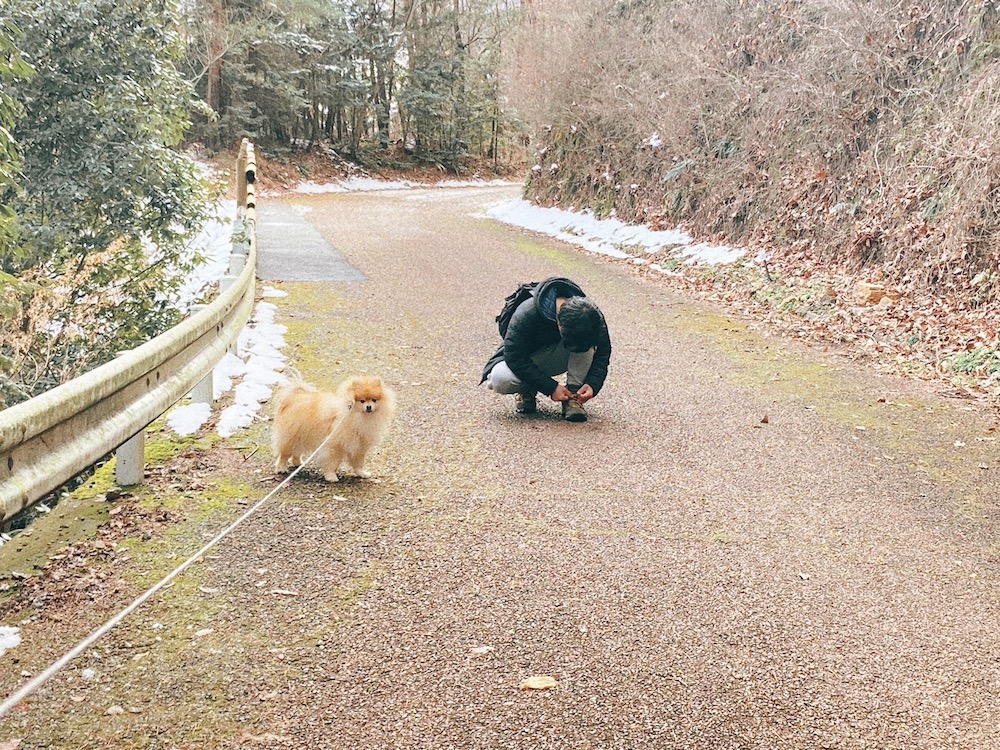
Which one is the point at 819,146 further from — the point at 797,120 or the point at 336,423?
the point at 336,423

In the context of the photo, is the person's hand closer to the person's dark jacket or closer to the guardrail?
the person's dark jacket

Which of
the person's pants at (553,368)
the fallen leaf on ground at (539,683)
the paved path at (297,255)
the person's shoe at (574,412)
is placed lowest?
the paved path at (297,255)

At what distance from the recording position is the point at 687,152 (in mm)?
18859

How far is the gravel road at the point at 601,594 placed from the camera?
300cm

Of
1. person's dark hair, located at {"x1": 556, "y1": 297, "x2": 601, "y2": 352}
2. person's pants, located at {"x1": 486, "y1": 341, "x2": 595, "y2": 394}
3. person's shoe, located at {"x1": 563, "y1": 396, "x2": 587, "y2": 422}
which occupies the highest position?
person's dark hair, located at {"x1": 556, "y1": 297, "x2": 601, "y2": 352}

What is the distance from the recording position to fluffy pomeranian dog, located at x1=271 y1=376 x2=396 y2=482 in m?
5.11

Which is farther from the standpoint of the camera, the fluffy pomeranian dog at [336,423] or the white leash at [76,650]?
the fluffy pomeranian dog at [336,423]

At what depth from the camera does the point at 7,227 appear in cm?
893

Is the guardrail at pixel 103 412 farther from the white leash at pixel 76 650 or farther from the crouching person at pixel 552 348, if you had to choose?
the crouching person at pixel 552 348

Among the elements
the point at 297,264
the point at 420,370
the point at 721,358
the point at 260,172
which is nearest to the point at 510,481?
the point at 420,370

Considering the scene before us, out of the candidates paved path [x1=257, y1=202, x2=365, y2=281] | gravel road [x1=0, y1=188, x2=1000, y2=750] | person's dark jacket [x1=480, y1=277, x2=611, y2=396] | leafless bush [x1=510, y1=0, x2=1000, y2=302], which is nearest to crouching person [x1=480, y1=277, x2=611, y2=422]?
person's dark jacket [x1=480, y1=277, x2=611, y2=396]

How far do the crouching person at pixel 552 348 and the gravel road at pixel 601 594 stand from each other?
25 centimetres

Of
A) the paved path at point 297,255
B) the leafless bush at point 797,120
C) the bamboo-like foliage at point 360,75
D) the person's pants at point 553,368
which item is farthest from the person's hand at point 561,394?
the bamboo-like foliage at point 360,75

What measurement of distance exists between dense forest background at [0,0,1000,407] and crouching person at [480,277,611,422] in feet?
12.6
